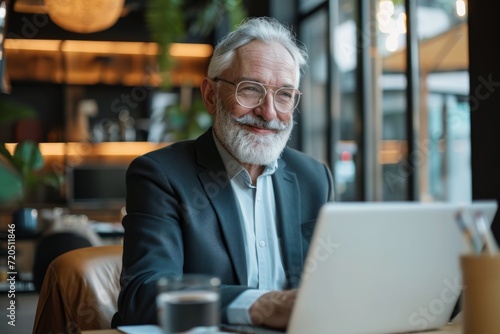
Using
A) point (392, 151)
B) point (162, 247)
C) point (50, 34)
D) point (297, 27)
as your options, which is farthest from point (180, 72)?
point (162, 247)

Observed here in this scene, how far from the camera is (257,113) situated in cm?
197

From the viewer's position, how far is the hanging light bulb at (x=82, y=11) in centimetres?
555

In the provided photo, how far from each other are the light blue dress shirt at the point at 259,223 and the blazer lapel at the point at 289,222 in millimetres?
17

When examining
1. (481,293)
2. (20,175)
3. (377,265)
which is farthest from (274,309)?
(20,175)

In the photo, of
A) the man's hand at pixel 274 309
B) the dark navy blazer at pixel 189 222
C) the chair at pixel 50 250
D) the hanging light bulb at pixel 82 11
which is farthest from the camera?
the hanging light bulb at pixel 82 11

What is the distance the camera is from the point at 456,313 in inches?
59.2

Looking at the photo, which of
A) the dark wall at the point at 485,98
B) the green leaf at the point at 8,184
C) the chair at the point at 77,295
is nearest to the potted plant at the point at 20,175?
the green leaf at the point at 8,184

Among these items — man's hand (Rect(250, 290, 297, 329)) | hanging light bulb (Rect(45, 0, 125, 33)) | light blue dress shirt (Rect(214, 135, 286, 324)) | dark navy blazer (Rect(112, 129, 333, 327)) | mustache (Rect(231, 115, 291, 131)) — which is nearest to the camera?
man's hand (Rect(250, 290, 297, 329))

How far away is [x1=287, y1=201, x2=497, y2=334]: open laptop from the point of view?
1.07 meters

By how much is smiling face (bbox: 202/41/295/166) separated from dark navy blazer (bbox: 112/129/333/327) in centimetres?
7

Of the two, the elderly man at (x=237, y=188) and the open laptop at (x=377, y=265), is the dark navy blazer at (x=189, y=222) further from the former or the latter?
the open laptop at (x=377, y=265)

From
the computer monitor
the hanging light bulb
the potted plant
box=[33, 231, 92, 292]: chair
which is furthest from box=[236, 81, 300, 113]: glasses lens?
the computer monitor

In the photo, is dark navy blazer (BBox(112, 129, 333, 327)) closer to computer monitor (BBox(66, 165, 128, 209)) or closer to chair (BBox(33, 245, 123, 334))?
chair (BBox(33, 245, 123, 334))

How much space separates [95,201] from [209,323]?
698cm
